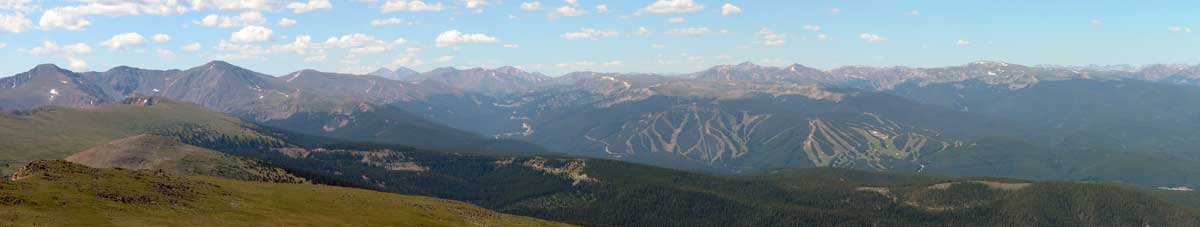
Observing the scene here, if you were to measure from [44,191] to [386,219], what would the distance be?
213 feet

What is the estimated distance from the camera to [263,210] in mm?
166375

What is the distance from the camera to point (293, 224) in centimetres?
15050

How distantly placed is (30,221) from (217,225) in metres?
28.4

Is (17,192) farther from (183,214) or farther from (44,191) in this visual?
(183,214)

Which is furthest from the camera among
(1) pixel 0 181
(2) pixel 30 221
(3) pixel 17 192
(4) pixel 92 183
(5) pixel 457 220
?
(5) pixel 457 220

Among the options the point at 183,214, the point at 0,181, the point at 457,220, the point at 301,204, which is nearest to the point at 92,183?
the point at 0,181

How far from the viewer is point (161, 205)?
148 metres

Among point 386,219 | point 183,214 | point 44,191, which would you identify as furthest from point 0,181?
point 386,219

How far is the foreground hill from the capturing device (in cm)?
12581

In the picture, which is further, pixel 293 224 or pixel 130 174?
pixel 130 174

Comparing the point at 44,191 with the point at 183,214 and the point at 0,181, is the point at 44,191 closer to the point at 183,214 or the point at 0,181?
the point at 0,181

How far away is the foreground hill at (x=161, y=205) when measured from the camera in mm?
125812

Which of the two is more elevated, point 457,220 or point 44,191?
point 44,191

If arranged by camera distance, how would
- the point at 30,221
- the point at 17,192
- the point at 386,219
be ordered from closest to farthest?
the point at 30,221 < the point at 17,192 < the point at 386,219
